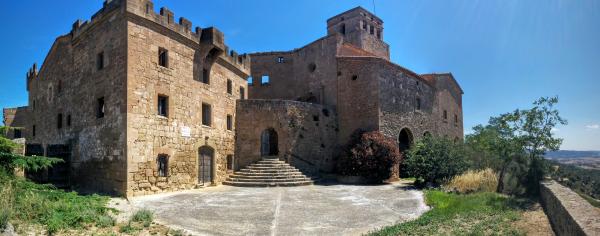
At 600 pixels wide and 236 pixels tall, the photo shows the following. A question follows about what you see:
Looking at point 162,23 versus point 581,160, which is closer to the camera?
point 162,23

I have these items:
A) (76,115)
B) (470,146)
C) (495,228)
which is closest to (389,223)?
(495,228)

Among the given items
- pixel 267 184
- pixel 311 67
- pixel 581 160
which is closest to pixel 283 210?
pixel 267 184

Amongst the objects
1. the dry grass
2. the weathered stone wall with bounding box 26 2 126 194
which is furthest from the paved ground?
the weathered stone wall with bounding box 26 2 126 194

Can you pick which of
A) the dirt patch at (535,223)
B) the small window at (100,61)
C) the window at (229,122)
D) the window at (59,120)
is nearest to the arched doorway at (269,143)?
the window at (229,122)

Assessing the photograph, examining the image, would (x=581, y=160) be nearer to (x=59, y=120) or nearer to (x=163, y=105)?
(x=163, y=105)

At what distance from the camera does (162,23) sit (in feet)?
47.3

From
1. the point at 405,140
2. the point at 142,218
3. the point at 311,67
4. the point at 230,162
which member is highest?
the point at 311,67

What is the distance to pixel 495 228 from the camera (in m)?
7.48

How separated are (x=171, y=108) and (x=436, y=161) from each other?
11737 millimetres

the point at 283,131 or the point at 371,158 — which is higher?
the point at 283,131

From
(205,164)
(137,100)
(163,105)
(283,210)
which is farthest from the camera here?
(205,164)

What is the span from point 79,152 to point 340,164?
41.1 ft

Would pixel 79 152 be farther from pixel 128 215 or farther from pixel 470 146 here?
pixel 470 146

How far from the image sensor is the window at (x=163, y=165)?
14.2 metres
